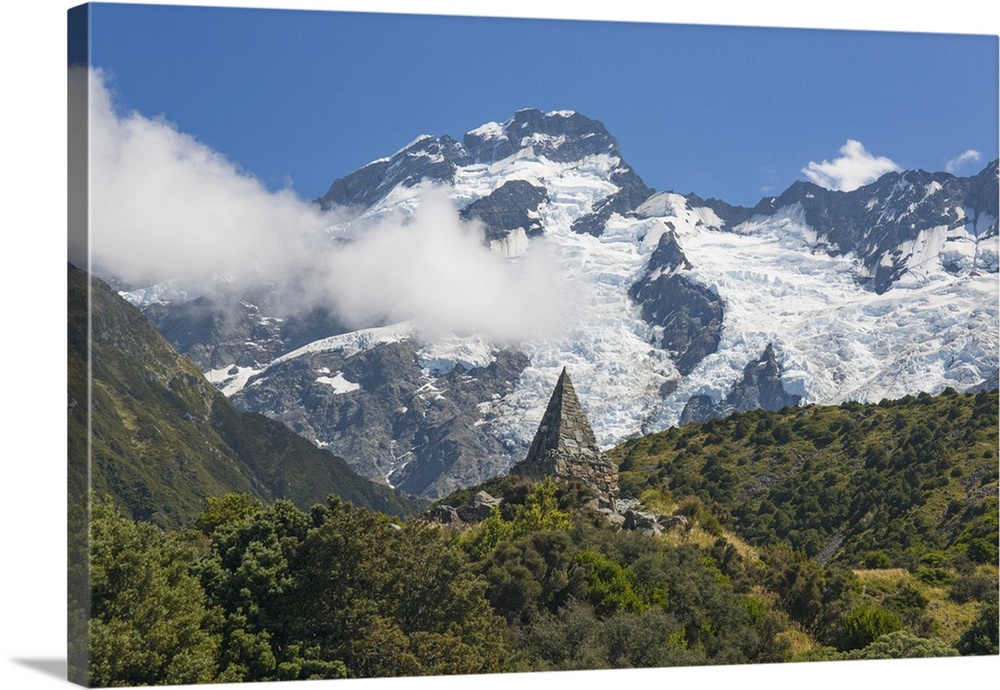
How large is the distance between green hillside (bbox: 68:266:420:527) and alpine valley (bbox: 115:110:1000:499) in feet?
2.01

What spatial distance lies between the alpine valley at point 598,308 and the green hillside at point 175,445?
61 cm

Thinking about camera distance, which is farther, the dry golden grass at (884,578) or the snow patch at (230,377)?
the snow patch at (230,377)

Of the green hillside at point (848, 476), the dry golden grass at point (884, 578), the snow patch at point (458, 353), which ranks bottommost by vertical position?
the dry golden grass at point (884, 578)

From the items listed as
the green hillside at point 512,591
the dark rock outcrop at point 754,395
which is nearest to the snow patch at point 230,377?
the green hillside at point 512,591

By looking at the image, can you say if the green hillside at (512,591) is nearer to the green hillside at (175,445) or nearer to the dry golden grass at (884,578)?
the dry golden grass at (884,578)

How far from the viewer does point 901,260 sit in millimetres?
37062

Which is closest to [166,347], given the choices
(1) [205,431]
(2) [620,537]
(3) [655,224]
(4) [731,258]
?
(1) [205,431]

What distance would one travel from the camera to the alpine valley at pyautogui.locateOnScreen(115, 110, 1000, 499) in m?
24.2

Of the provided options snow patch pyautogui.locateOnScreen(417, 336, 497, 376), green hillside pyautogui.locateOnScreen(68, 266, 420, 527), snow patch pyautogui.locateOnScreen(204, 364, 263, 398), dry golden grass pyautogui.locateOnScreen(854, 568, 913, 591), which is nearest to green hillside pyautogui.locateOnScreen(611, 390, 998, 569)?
dry golden grass pyautogui.locateOnScreen(854, 568, 913, 591)

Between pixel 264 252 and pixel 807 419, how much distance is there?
17.7 meters

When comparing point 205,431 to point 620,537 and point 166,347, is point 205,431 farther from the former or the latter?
point 620,537

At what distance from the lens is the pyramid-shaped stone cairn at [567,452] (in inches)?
925

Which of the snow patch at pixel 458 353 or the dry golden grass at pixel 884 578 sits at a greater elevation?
the snow patch at pixel 458 353

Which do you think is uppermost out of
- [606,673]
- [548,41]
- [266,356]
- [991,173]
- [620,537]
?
[548,41]
